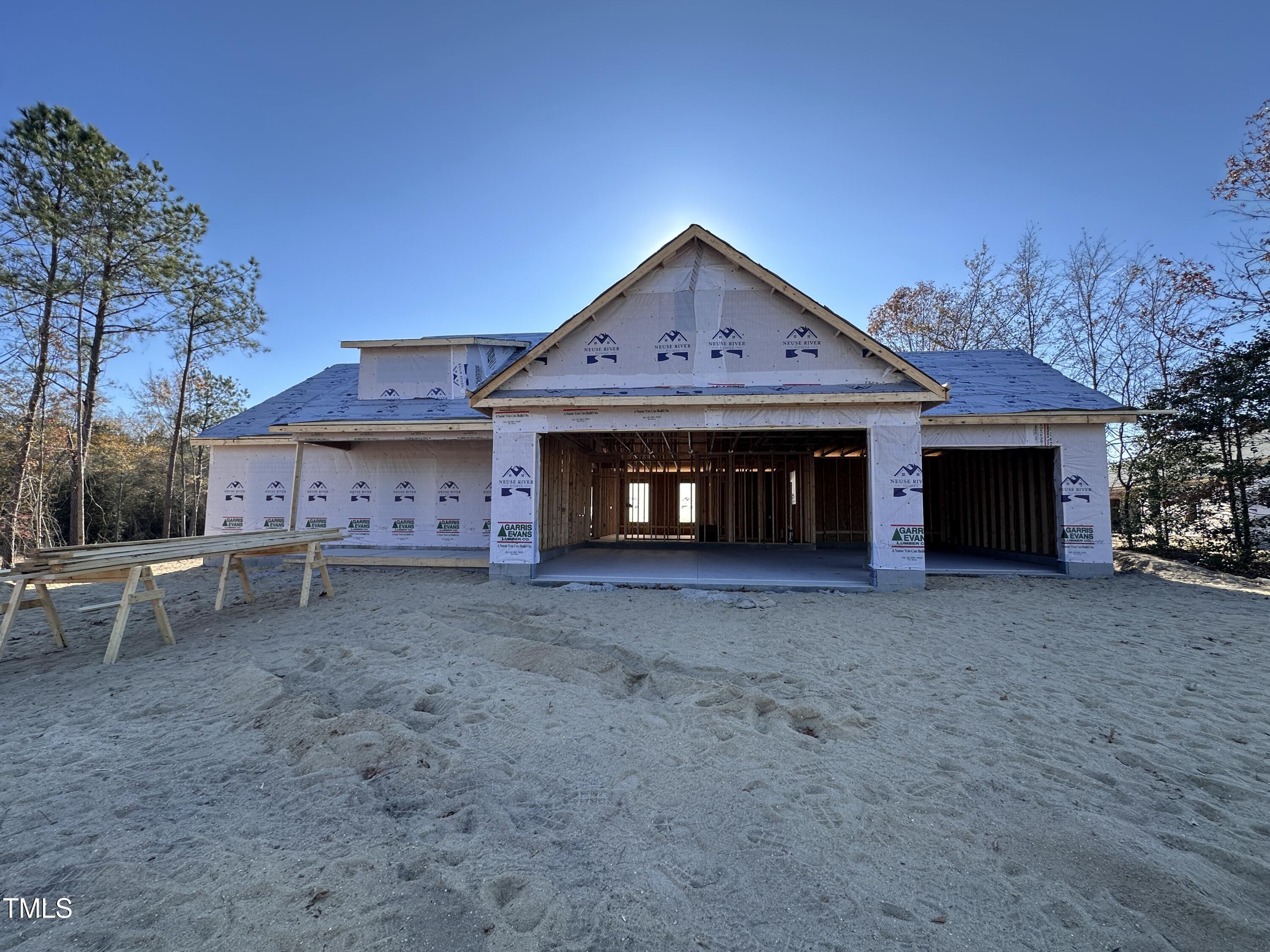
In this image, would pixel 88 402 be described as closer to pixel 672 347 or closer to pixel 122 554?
pixel 122 554

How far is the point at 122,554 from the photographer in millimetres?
4773

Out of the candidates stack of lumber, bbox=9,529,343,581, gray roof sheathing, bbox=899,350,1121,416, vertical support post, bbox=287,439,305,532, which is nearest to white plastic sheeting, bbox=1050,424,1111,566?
gray roof sheathing, bbox=899,350,1121,416

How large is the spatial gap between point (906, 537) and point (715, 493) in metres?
8.51

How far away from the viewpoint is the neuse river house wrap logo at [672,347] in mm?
9617

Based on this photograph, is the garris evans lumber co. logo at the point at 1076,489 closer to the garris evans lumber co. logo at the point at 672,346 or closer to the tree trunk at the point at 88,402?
the garris evans lumber co. logo at the point at 672,346

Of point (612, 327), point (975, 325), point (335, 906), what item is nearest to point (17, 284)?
point (612, 327)

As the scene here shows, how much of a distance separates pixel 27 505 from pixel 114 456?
6052 mm

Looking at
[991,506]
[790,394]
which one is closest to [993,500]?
[991,506]

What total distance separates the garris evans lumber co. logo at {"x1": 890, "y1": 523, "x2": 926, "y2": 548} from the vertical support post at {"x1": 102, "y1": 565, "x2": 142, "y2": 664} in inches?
385

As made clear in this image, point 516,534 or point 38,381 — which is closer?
point 516,534

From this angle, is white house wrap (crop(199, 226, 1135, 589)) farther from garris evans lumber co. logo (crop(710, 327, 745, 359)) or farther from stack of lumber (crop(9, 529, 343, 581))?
stack of lumber (crop(9, 529, 343, 581))

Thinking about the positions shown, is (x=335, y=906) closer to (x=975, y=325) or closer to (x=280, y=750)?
(x=280, y=750)

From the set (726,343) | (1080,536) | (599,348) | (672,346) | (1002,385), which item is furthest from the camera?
(1002,385)

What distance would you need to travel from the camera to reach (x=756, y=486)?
16.7 meters
